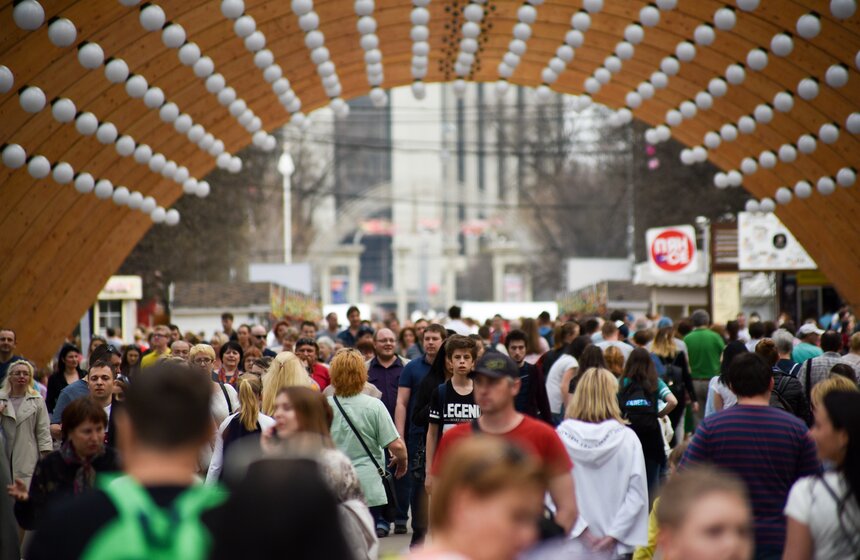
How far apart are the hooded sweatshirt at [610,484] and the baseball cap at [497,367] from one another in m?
1.39

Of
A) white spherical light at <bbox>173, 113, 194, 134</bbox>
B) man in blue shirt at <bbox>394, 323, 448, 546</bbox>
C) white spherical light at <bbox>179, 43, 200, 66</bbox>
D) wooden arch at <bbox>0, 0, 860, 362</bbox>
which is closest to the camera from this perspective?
man in blue shirt at <bbox>394, 323, 448, 546</bbox>

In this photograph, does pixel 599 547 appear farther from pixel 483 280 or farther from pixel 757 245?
pixel 483 280

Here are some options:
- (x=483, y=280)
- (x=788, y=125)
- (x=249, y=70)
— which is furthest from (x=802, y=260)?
(x=483, y=280)

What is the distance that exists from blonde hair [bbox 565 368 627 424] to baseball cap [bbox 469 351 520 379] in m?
1.42

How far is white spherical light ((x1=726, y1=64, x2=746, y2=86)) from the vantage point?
19.4 meters

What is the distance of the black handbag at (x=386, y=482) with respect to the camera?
9312 millimetres

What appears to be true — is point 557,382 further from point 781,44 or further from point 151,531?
point 151,531

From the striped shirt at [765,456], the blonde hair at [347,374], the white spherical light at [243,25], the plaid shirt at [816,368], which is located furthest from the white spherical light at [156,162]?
the striped shirt at [765,456]

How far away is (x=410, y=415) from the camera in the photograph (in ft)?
39.3

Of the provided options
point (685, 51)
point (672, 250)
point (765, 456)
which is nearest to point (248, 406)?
point (765, 456)

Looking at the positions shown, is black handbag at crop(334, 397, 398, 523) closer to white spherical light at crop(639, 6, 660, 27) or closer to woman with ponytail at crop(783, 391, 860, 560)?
woman with ponytail at crop(783, 391, 860, 560)

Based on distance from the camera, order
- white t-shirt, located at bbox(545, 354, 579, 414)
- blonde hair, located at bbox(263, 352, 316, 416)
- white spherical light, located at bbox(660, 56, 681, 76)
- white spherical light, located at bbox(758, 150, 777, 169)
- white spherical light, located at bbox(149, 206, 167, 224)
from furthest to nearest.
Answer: white spherical light, located at bbox(149, 206, 167, 224) < white spherical light, located at bbox(758, 150, 777, 169) < white spherical light, located at bbox(660, 56, 681, 76) < white t-shirt, located at bbox(545, 354, 579, 414) < blonde hair, located at bbox(263, 352, 316, 416)

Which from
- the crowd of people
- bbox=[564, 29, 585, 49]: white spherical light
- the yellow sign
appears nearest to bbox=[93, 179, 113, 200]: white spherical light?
the crowd of people

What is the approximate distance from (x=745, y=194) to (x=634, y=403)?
32.1m
